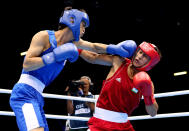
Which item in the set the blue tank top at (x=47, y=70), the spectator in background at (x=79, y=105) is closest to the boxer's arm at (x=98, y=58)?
the blue tank top at (x=47, y=70)

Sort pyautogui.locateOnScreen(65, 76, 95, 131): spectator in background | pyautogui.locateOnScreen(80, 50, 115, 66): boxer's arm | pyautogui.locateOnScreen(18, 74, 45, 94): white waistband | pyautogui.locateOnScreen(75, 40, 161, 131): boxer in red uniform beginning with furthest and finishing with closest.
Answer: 1. pyautogui.locateOnScreen(65, 76, 95, 131): spectator in background
2. pyautogui.locateOnScreen(80, 50, 115, 66): boxer's arm
3. pyautogui.locateOnScreen(75, 40, 161, 131): boxer in red uniform
4. pyautogui.locateOnScreen(18, 74, 45, 94): white waistband

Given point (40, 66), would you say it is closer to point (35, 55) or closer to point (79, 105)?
point (35, 55)

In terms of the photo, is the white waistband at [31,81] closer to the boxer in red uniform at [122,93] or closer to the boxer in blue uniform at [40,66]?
the boxer in blue uniform at [40,66]

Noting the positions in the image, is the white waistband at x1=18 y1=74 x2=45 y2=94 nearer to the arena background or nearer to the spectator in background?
the spectator in background

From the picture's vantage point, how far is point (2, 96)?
668 centimetres

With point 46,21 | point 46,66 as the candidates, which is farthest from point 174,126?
point 46,66

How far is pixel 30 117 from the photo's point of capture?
1762mm

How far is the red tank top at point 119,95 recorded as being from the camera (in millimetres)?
2193

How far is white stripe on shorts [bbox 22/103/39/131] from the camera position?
1.75 m

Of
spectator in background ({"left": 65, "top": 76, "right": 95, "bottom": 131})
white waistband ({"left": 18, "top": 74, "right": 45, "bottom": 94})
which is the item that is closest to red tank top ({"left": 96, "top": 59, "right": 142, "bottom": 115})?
white waistband ({"left": 18, "top": 74, "right": 45, "bottom": 94})

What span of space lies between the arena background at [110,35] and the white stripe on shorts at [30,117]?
3876mm

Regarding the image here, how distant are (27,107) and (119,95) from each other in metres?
0.80

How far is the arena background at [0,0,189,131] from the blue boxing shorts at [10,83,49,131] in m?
3.81

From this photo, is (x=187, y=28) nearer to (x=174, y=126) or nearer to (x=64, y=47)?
(x=174, y=126)
